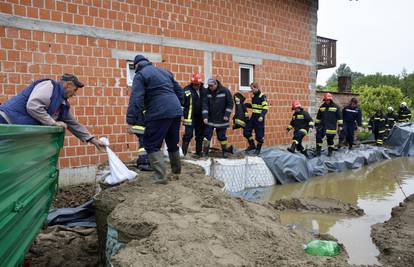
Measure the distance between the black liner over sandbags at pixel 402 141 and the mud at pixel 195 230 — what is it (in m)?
11.7

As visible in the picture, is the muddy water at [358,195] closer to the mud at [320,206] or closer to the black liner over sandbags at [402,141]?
the mud at [320,206]

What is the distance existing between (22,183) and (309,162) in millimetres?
8150

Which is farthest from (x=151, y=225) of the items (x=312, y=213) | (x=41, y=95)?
(x=312, y=213)

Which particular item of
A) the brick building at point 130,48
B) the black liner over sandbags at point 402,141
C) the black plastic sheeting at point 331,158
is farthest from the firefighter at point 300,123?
the black liner over sandbags at point 402,141

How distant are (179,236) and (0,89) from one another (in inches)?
198

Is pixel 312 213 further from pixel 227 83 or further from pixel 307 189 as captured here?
pixel 227 83

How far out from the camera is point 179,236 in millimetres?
3074

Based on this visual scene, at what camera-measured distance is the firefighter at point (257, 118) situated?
941 centimetres

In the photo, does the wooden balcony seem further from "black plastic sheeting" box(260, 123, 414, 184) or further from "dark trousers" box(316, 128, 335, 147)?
"dark trousers" box(316, 128, 335, 147)

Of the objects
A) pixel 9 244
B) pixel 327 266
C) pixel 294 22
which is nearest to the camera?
pixel 9 244

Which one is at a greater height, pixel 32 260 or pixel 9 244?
pixel 9 244

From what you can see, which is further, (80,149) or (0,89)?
(80,149)

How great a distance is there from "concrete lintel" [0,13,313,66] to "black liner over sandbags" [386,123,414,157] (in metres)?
6.51

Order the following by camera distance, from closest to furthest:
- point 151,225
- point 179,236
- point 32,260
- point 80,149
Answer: point 179,236 → point 151,225 → point 32,260 → point 80,149
